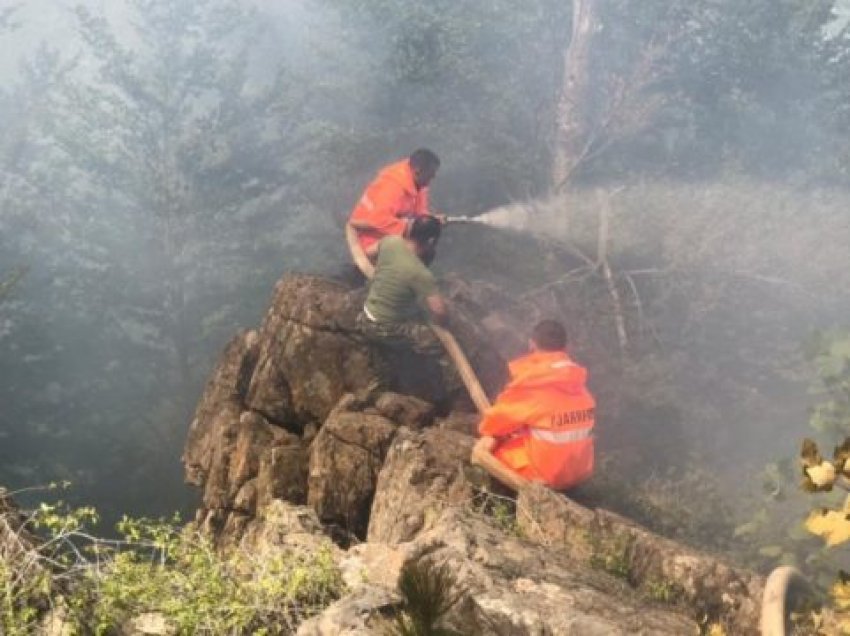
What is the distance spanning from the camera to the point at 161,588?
10.6ft

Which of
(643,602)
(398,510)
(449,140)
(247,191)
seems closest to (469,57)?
(449,140)

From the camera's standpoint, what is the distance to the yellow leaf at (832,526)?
→ 5.67ft

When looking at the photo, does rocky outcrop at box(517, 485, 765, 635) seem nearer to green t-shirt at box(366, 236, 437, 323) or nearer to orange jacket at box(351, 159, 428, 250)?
green t-shirt at box(366, 236, 437, 323)

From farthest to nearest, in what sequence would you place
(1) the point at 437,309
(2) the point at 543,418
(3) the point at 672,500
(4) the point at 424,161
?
(3) the point at 672,500
(4) the point at 424,161
(1) the point at 437,309
(2) the point at 543,418

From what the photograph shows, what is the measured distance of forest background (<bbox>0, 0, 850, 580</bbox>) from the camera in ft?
45.1

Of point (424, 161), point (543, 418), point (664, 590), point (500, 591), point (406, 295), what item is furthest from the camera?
point (424, 161)

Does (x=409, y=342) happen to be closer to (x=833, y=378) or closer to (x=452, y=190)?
(x=833, y=378)

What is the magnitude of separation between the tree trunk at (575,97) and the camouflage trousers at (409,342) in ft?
23.5

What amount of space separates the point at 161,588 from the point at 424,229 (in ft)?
17.7

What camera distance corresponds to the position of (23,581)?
115 inches

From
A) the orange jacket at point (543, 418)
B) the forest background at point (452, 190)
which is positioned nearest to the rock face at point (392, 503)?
the orange jacket at point (543, 418)

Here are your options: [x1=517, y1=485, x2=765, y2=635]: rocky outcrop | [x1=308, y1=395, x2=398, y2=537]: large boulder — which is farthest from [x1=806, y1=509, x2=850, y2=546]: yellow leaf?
[x1=308, y1=395, x2=398, y2=537]: large boulder

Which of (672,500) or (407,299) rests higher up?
(407,299)

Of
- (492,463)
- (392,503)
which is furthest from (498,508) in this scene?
(392,503)
